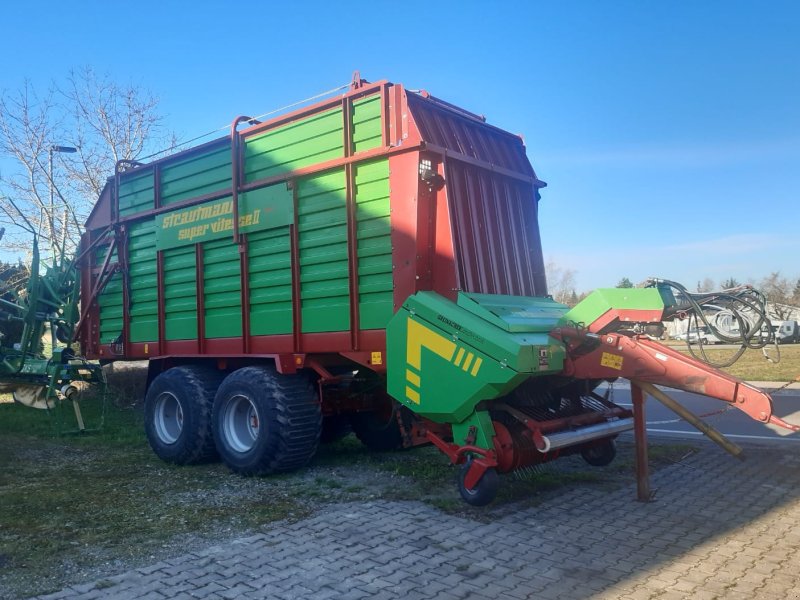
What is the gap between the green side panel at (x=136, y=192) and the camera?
27.5ft

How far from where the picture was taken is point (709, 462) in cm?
684

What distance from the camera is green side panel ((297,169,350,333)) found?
20.5ft

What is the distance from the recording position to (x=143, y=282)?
840 centimetres

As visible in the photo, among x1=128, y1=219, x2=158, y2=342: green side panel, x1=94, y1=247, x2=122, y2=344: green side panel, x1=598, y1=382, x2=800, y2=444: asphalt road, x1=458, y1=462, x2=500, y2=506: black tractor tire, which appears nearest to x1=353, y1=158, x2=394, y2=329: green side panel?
x1=458, y1=462, x2=500, y2=506: black tractor tire

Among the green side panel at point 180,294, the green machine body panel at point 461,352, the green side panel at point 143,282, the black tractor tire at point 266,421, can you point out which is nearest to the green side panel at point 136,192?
the green side panel at point 143,282

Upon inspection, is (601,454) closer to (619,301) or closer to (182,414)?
(619,301)

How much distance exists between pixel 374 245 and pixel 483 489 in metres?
2.32

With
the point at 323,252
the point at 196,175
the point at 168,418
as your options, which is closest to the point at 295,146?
the point at 323,252

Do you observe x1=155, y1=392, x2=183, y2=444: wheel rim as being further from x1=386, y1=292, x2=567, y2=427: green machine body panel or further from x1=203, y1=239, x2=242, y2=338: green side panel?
x1=386, y1=292, x2=567, y2=427: green machine body panel

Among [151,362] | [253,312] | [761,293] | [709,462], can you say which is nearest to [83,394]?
[151,362]

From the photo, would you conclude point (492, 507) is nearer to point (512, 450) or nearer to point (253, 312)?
point (512, 450)

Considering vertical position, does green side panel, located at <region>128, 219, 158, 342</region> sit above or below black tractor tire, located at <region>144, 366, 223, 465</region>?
above

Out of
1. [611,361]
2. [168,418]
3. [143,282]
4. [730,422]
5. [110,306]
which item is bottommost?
[730,422]

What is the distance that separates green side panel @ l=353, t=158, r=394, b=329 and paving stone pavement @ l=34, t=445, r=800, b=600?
5.50ft
